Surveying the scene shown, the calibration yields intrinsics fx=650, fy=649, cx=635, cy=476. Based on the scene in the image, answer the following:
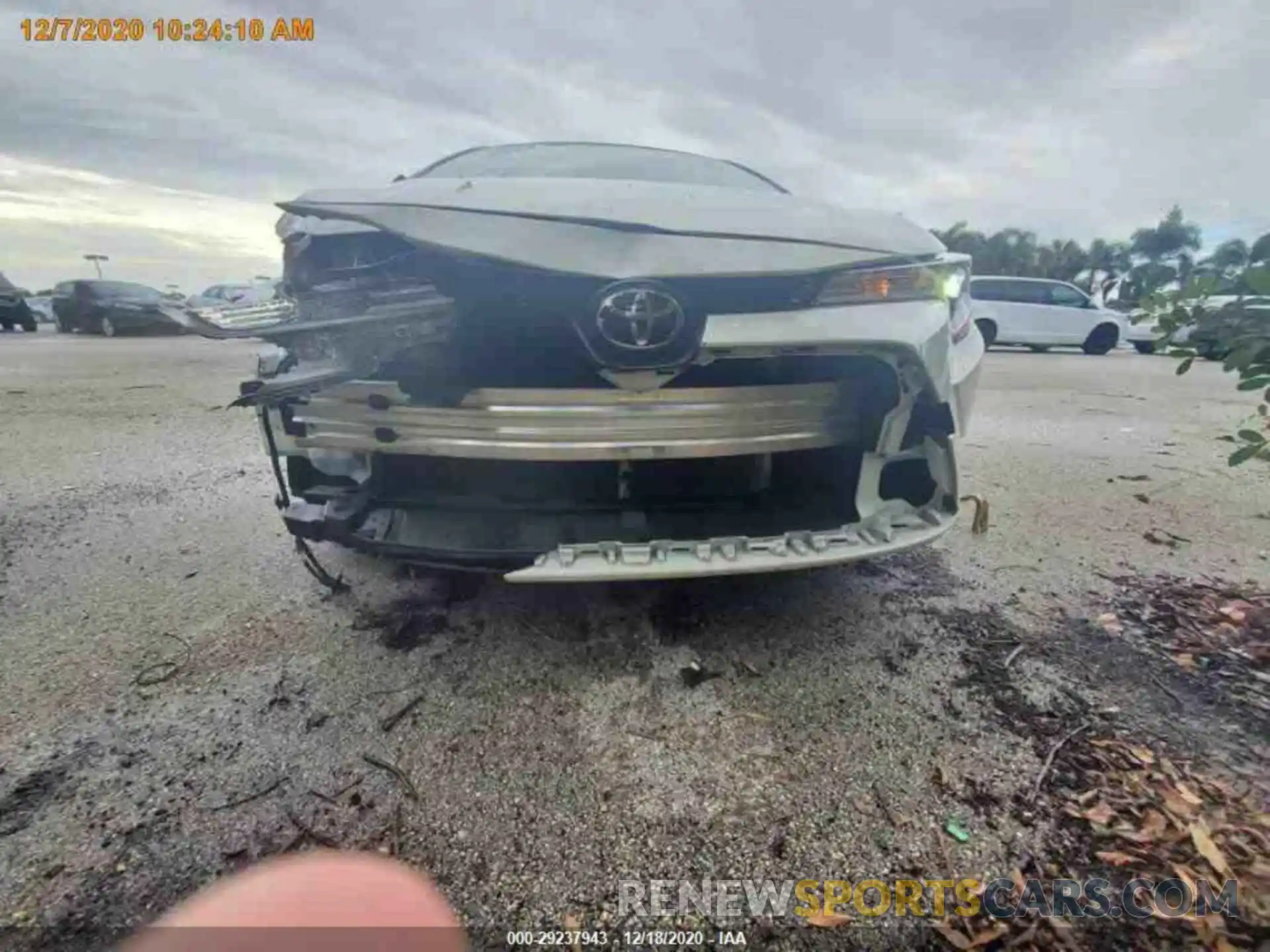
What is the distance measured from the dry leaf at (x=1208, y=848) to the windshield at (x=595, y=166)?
2.47 metres

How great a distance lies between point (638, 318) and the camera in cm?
156

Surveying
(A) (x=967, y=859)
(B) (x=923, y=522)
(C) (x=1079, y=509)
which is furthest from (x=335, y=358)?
(C) (x=1079, y=509)

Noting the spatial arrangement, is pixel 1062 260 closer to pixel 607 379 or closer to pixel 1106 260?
pixel 1106 260

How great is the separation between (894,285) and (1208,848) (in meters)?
1.41

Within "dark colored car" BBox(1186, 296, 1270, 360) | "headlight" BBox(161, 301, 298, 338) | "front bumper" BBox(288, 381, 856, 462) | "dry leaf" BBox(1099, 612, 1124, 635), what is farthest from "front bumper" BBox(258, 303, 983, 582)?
"dry leaf" BBox(1099, 612, 1124, 635)

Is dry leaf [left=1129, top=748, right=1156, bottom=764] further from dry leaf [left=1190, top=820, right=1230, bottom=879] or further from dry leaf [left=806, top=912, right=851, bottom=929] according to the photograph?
dry leaf [left=806, top=912, right=851, bottom=929]

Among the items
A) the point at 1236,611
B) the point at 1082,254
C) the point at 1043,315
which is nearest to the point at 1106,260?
the point at 1082,254

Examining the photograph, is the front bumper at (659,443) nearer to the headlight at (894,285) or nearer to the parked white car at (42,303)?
the headlight at (894,285)

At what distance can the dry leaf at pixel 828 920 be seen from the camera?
118 centimetres

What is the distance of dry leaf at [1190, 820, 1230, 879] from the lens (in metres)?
1.25

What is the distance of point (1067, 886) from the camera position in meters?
1.23

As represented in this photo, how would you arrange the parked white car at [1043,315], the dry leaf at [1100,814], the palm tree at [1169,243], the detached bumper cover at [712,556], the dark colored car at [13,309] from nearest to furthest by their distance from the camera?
the dry leaf at [1100,814]
the detached bumper cover at [712,556]
the parked white car at [1043,315]
the dark colored car at [13,309]
the palm tree at [1169,243]

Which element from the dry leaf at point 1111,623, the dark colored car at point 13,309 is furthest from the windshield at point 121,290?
A: the dry leaf at point 1111,623

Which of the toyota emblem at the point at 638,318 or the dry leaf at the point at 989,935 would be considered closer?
the dry leaf at the point at 989,935
